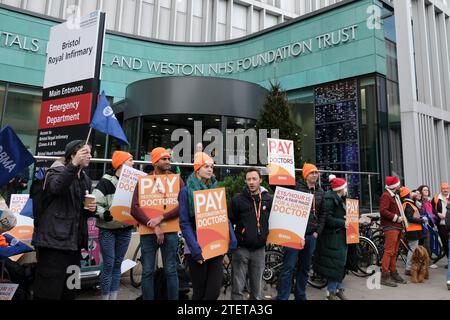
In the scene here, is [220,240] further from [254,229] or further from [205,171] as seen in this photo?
[205,171]

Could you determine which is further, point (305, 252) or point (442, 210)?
point (442, 210)

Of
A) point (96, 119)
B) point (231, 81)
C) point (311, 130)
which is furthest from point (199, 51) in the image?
point (96, 119)

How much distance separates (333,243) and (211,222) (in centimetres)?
231

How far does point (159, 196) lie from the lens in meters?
4.34

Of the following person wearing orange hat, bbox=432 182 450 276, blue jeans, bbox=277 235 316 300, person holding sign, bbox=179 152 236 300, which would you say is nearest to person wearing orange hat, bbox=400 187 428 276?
person wearing orange hat, bbox=432 182 450 276

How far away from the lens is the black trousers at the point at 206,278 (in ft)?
12.4

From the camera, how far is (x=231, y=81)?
15938 millimetres

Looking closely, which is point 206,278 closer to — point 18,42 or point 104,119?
point 104,119

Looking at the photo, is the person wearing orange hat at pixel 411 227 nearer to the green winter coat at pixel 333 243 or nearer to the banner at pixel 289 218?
the green winter coat at pixel 333 243

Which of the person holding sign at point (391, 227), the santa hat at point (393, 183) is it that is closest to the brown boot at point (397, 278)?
the person holding sign at point (391, 227)

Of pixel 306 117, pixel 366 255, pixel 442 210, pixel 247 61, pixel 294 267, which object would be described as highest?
pixel 247 61

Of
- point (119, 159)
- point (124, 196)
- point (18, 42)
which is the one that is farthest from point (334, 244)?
point (18, 42)

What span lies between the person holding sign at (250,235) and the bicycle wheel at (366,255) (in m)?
3.87

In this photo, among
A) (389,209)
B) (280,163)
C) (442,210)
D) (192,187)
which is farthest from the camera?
(442,210)
